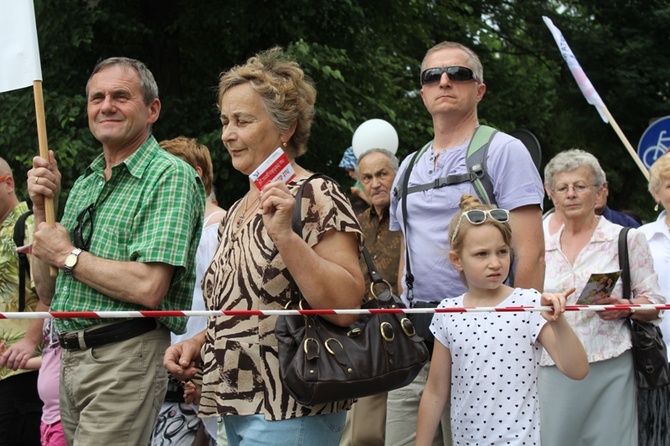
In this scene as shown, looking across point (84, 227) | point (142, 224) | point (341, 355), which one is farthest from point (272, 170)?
point (84, 227)

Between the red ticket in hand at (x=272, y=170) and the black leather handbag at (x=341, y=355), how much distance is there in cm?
9

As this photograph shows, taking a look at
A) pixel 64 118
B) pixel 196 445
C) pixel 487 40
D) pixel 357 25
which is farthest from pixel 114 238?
pixel 487 40

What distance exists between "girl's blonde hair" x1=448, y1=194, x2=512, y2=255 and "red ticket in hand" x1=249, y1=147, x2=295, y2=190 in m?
0.97

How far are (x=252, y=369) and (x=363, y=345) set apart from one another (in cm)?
39

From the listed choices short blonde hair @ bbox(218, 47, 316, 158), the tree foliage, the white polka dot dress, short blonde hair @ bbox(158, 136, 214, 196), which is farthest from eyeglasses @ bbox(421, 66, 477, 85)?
the tree foliage

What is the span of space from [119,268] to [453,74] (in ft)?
6.06

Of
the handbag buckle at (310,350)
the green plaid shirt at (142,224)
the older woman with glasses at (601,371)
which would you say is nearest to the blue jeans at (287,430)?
the handbag buckle at (310,350)

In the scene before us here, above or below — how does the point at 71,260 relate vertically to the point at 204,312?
above

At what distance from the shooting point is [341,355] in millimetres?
3506

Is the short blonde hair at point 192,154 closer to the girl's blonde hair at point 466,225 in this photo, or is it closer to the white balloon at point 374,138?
the girl's blonde hair at point 466,225

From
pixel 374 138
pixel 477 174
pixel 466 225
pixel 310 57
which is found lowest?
pixel 466 225

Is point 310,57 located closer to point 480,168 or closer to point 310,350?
point 480,168

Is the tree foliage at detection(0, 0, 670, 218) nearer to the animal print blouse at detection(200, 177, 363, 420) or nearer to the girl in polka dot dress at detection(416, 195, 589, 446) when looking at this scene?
the girl in polka dot dress at detection(416, 195, 589, 446)

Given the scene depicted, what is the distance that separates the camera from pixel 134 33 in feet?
40.2
